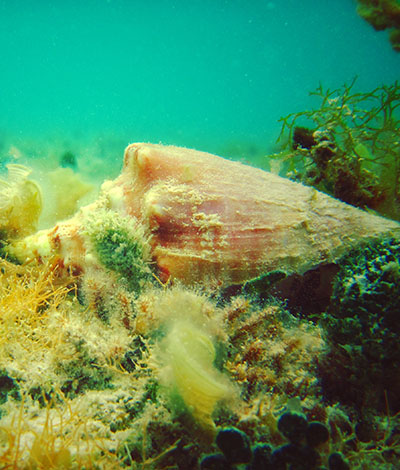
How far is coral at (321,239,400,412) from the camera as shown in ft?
6.10

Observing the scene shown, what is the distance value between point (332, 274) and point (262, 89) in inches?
5402

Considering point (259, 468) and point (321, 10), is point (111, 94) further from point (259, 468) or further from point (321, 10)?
point (259, 468)

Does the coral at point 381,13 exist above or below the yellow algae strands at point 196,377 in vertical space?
above

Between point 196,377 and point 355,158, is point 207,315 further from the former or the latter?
point 355,158

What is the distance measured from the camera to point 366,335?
193cm

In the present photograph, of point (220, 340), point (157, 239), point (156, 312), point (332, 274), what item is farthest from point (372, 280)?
point (157, 239)

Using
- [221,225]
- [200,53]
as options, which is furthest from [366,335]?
[200,53]

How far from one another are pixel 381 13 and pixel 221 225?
7.67m

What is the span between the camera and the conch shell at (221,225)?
2.67 metres

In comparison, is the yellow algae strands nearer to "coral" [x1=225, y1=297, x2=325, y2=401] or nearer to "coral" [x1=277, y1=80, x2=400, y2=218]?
"coral" [x1=225, y1=297, x2=325, y2=401]

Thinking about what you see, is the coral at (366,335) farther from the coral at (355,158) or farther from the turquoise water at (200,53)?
the turquoise water at (200,53)

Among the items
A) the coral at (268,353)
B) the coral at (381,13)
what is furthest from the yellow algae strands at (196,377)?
the coral at (381,13)

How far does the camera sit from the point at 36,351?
2.18 m

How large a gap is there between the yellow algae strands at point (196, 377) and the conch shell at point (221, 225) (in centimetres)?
102
